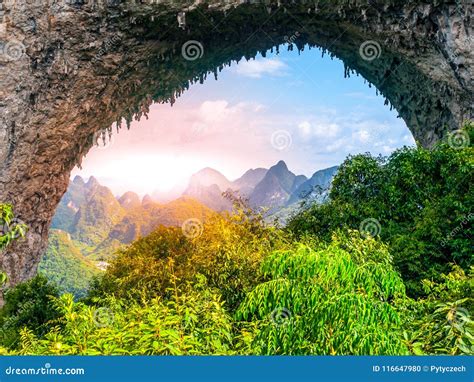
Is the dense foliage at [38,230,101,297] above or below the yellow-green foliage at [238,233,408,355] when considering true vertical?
below

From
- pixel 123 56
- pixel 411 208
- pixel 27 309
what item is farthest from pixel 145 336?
pixel 123 56

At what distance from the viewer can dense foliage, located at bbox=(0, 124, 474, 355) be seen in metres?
6.04

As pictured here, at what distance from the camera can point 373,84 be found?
35344 mm

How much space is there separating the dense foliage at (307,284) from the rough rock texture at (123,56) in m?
6.72

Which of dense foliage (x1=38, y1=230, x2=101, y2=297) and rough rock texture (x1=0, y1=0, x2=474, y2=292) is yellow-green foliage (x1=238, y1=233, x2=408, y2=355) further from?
dense foliage (x1=38, y1=230, x2=101, y2=297)

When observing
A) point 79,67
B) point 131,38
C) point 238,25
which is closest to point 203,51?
point 238,25

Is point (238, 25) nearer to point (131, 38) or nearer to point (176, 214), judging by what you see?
point (131, 38)

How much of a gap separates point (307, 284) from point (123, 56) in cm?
2425

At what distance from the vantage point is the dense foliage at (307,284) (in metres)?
6.04

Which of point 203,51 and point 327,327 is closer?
point 327,327

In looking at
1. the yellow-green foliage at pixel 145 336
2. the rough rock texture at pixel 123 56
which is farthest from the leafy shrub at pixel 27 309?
the yellow-green foliage at pixel 145 336

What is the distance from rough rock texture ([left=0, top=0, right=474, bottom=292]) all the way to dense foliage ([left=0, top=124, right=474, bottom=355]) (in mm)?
6722

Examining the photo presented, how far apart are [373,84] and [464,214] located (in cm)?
1877

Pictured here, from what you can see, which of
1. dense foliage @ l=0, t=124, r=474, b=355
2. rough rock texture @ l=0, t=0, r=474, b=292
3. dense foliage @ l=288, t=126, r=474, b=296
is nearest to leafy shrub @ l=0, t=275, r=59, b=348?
dense foliage @ l=0, t=124, r=474, b=355
